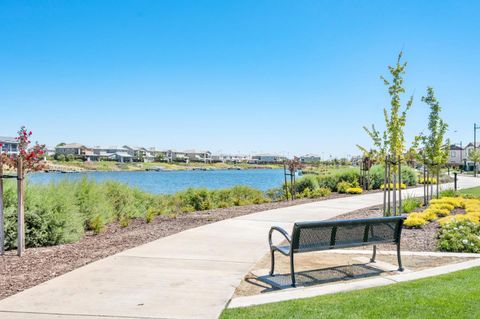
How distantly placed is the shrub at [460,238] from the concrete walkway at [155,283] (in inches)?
134

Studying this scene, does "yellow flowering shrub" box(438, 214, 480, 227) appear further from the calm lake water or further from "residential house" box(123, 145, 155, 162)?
"residential house" box(123, 145, 155, 162)

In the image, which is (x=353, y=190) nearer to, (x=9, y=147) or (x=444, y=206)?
(x=444, y=206)

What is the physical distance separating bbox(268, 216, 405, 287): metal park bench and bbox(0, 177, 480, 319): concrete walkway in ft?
2.93

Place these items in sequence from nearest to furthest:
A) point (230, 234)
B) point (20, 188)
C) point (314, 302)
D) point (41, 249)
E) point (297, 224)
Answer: point (314, 302), point (297, 224), point (20, 188), point (41, 249), point (230, 234)

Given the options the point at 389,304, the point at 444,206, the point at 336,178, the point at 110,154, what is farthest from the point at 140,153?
the point at 389,304

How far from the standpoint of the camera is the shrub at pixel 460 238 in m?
8.52

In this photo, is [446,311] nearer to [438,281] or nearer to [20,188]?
[438,281]

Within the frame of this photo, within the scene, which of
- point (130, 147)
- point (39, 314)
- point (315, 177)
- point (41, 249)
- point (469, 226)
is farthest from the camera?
point (130, 147)

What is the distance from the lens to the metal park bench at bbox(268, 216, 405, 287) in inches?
242

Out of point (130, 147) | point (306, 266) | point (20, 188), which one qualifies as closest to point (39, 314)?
point (20, 188)

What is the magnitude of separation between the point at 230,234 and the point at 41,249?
3.85 metres

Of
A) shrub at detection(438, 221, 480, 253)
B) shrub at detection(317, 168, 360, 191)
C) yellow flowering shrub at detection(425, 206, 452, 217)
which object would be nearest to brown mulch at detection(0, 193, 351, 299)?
shrub at detection(438, 221, 480, 253)

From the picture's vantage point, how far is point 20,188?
770 centimetres

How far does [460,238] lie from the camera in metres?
8.79
